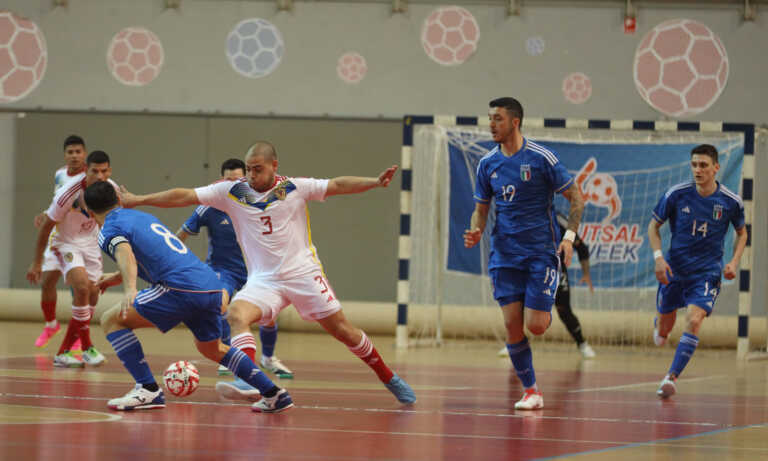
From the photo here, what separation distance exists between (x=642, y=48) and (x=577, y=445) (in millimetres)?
11553

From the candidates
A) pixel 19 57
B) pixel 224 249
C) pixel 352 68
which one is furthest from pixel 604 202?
pixel 19 57

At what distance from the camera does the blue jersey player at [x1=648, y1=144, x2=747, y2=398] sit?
8062 mm

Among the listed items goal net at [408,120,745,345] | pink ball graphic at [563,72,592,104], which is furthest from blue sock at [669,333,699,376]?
pink ball graphic at [563,72,592,104]

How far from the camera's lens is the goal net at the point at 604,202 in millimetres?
13297

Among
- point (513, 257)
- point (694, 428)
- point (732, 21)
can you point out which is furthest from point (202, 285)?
point (732, 21)

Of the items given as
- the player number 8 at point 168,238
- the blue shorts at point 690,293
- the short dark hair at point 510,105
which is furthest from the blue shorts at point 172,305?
the blue shorts at point 690,293

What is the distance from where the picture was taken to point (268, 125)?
Answer: 15992mm

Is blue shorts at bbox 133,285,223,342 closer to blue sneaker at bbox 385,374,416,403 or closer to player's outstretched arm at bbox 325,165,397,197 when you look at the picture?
player's outstretched arm at bbox 325,165,397,197

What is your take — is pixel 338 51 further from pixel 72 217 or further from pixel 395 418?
pixel 395 418

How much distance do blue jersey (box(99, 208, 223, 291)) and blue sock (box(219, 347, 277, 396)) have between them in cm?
45

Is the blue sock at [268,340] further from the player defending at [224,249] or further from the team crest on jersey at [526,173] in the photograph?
the team crest on jersey at [526,173]

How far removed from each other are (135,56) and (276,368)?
9.02 m

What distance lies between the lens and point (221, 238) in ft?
29.1

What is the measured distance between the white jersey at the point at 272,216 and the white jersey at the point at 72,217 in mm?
2995
